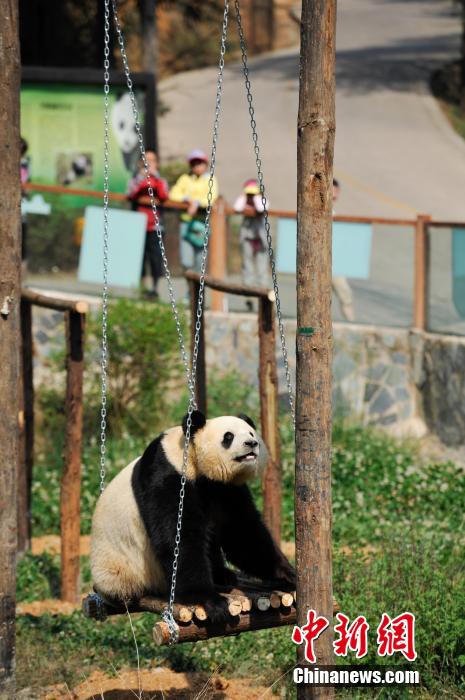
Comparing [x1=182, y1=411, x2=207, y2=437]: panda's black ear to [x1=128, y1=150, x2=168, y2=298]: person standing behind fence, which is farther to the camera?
[x1=128, y1=150, x2=168, y2=298]: person standing behind fence

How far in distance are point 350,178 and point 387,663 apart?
1772cm

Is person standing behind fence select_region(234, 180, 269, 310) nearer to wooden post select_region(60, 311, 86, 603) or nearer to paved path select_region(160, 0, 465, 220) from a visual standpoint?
wooden post select_region(60, 311, 86, 603)

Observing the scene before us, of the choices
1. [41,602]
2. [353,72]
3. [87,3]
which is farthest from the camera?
[353,72]

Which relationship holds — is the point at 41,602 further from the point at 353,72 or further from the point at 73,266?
the point at 353,72

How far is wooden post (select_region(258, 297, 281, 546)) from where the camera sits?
28.6 ft

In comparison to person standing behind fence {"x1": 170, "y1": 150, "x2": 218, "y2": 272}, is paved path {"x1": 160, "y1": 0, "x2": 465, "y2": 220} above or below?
above

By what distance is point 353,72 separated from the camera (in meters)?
31.8

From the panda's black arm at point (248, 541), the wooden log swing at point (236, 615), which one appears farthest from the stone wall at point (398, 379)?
the wooden log swing at point (236, 615)

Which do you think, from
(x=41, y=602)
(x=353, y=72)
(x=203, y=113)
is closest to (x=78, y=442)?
(x=41, y=602)

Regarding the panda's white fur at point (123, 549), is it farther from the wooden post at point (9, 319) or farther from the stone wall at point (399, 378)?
the stone wall at point (399, 378)

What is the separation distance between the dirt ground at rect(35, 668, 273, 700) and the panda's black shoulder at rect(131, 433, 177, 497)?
1123 millimetres

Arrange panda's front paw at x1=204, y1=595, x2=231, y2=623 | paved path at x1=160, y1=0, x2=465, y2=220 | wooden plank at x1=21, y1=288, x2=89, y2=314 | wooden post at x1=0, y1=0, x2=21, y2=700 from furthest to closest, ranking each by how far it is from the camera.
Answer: paved path at x1=160, y1=0, x2=465, y2=220 → wooden plank at x1=21, y1=288, x2=89, y2=314 → wooden post at x1=0, y1=0, x2=21, y2=700 → panda's front paw at x1=204, y1=595, x2=231, y2=623

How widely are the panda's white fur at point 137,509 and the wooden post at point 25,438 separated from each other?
10.8 ft

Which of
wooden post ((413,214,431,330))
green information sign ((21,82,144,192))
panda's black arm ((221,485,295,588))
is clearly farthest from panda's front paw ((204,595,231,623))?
green information sign ((21,82,144,192))
